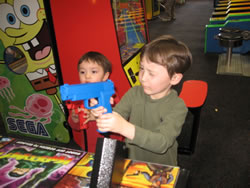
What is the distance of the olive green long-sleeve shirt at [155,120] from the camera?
0.89 m

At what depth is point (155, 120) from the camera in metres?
1.13

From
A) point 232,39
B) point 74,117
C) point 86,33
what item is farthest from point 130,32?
point 232,39

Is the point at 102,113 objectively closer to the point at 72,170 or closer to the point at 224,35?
the point at 72,170

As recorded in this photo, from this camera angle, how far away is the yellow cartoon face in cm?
183

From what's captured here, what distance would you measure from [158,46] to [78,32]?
0.93m

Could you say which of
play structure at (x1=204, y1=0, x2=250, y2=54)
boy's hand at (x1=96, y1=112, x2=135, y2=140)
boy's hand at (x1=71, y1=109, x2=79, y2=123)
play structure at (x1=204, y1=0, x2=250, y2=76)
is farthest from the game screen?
play structure at (x1=204, y1=0, x2=250, y2=54)

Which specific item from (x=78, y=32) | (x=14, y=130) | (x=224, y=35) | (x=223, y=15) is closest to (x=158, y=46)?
(x=78, y=32)

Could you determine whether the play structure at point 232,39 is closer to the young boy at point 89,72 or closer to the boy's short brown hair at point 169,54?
the young boy at point 89,72

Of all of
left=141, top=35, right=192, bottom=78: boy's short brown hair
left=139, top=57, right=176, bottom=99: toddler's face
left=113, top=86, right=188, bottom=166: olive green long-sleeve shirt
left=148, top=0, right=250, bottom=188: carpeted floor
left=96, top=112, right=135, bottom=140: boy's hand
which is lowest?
left=148, top=0, right=250, bottom=188: carpeted floor

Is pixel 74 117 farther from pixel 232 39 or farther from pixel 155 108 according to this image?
pixel 232 39

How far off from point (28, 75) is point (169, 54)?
1579 mm

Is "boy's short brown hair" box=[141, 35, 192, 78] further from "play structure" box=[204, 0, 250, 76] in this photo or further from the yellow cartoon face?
"play structure" box=[204, 0, 250, 76]

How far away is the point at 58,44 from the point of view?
5.97 ft

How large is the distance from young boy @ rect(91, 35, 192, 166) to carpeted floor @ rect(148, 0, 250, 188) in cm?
24
